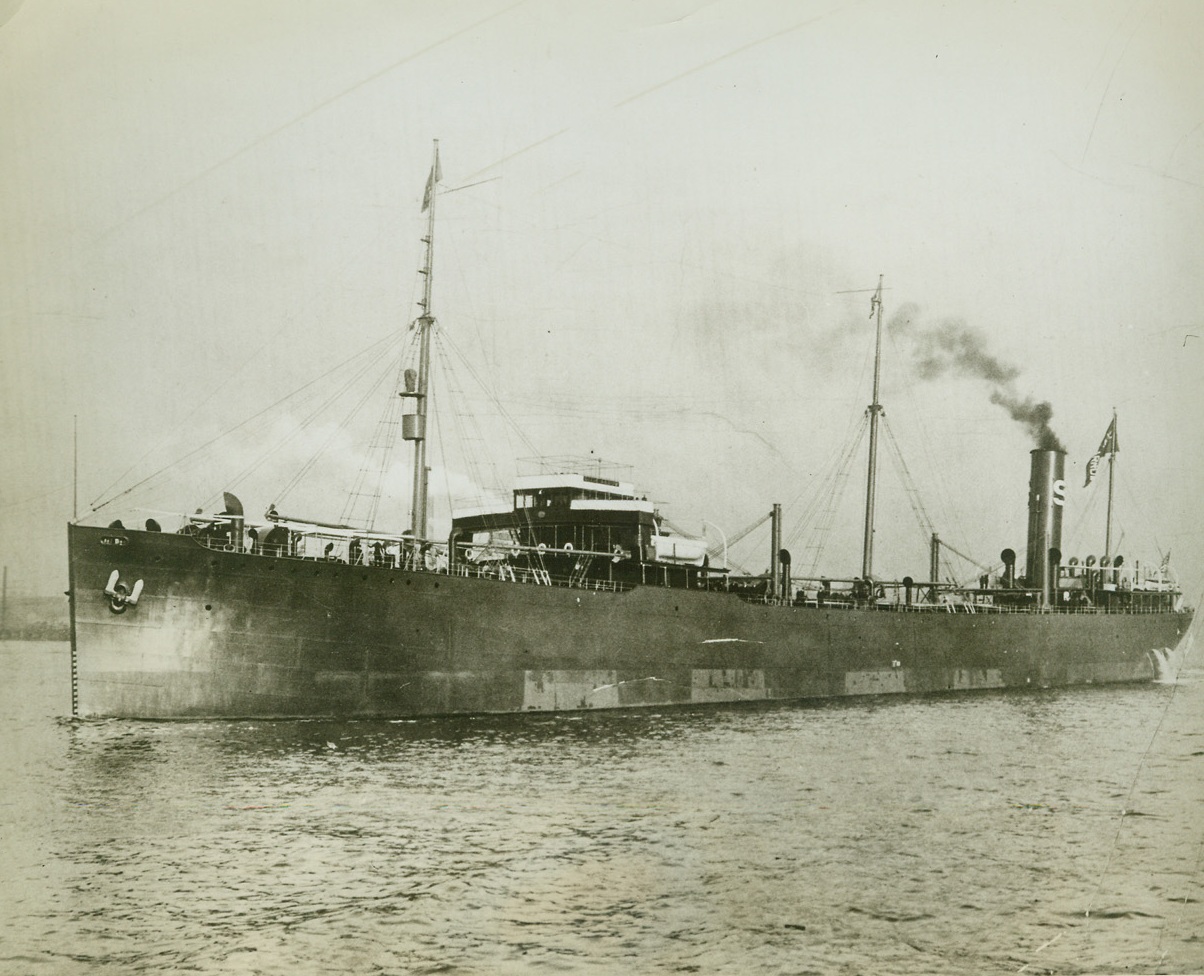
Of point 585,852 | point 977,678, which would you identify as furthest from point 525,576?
point 977,678

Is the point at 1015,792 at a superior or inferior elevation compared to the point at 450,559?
inferior

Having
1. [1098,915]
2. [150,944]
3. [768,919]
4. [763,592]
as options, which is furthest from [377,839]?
[763,592]

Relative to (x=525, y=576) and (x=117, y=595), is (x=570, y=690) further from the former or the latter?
(x=117, y=595)

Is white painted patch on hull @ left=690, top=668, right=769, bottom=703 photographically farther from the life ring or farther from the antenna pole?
the life ring

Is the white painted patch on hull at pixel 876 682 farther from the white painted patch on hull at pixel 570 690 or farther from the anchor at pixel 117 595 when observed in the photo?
the anchor at pixel 117 595

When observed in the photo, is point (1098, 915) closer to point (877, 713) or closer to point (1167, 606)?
point (877, 713)

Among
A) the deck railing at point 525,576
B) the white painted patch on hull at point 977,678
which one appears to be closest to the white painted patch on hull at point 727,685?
the deck railing at point 525,576

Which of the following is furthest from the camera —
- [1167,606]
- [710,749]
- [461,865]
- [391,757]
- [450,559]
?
[1167,606]
